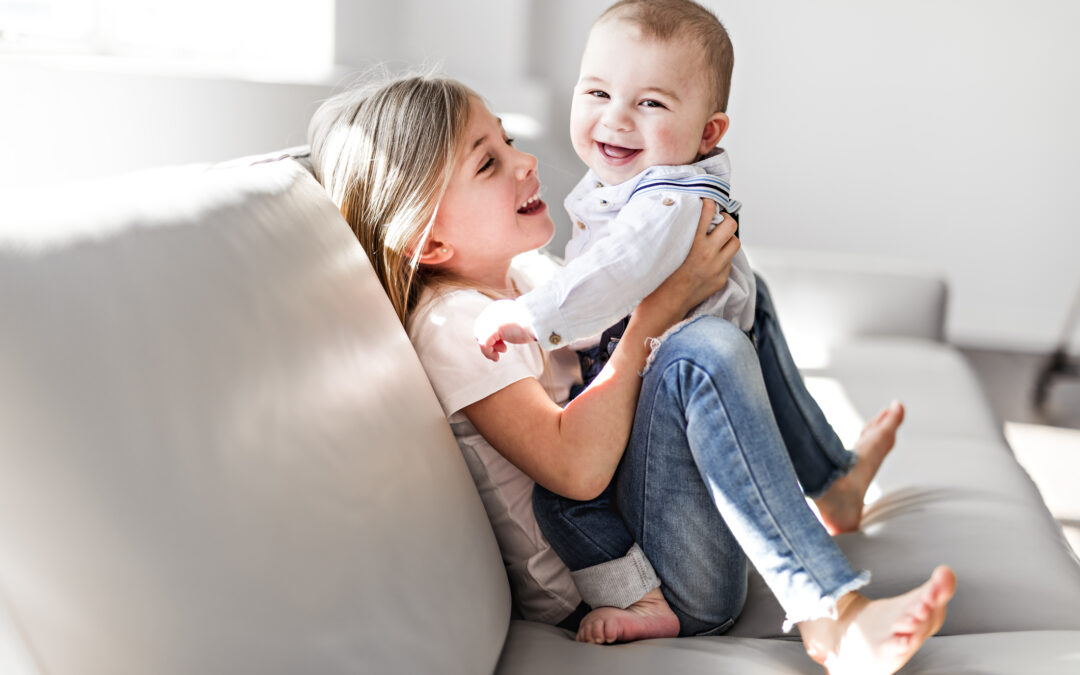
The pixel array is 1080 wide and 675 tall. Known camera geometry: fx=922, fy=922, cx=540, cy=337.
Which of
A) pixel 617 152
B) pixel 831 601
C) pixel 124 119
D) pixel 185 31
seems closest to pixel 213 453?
pixel 831 601

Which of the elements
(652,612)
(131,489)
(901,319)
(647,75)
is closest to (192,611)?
(131,489)

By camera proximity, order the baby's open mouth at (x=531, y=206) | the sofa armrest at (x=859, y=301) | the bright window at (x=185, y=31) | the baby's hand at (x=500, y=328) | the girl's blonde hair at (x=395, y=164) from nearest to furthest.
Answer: the baby's hand at (x=500, y=328) → the girl's blonde hair at (x=395, y=164) → the baby's open mouth at (x=531, y=206) → the bright window at (x=185, y=31) → the sofa armrest at (x=859, y=301)

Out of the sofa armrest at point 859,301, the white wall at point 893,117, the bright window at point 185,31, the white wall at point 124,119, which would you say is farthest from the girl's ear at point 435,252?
the white wall at point 893,117

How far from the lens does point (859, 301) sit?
7.43 feet

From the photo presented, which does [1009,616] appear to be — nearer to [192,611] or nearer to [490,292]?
[490,292]

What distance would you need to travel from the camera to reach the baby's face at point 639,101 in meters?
1.21

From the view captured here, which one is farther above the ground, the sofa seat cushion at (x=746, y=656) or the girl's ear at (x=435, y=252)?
the girl's ear at (x=435, y=252)

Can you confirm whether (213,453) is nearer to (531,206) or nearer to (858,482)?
(531,206)

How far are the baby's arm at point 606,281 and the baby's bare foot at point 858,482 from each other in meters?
0.47

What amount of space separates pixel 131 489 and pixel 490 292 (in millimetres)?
663

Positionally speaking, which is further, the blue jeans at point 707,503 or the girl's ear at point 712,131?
the girl's ear at point 712,131

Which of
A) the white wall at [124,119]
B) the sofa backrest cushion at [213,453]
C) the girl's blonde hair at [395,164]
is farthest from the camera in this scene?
the white wall at [124,119]

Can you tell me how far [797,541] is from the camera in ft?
3.27

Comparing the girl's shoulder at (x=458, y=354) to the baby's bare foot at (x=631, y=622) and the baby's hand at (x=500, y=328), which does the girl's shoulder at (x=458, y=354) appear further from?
the baby's bare foot at (x=631, y=622)
